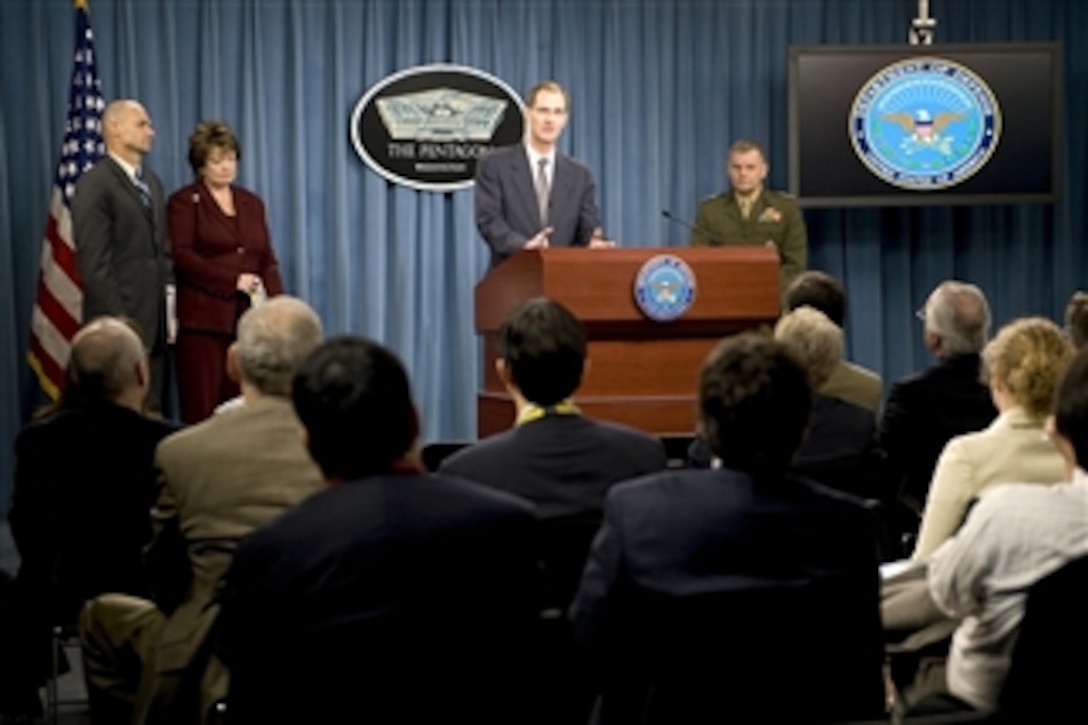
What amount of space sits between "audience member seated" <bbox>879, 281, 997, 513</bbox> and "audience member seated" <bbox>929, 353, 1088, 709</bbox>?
1.99 m

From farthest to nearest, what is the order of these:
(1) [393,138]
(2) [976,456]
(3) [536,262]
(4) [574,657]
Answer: (1) [393,138], (3) [536,262], (2) [976,456], (4) [574,657]

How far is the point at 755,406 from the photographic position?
2.67 meters

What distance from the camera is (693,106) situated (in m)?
9.00

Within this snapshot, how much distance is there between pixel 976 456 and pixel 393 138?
5523 mm

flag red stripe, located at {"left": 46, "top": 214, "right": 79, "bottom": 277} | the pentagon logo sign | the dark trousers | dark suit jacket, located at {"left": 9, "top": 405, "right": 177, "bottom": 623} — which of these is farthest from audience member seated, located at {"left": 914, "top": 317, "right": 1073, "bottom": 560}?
the pentagon logo sign

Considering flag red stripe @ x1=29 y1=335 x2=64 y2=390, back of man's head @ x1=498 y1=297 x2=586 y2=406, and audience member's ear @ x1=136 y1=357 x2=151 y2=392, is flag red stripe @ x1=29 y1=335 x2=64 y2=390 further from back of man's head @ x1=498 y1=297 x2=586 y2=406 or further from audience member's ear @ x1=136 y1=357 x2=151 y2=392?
back of man's head @ x1=498 y1=297 x2=586 y2=406

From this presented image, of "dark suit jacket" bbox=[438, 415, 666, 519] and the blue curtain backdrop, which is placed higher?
the blue curtain backdrop

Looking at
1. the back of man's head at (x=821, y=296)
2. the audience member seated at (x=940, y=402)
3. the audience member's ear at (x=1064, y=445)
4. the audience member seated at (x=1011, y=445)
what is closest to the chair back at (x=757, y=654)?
the audience member's ear at (x=1064, y=445)

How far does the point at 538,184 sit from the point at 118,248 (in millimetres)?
1887

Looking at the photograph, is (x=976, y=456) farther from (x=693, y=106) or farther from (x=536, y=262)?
(x=693, y=106)

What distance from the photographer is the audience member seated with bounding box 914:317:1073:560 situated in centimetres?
359

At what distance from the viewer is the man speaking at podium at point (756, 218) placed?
328 inches

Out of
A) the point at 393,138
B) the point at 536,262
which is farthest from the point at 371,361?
the point at 393,138

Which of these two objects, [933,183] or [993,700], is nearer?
[993,700]
